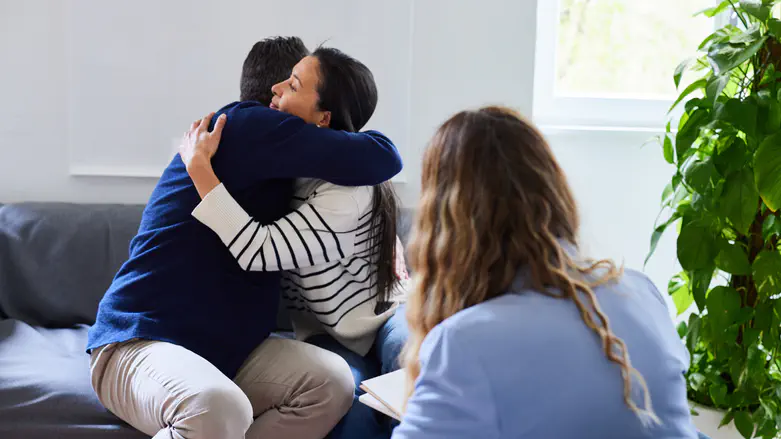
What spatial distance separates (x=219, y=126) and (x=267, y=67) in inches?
11.9

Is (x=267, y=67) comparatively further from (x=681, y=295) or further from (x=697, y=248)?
(x=681, y=295)

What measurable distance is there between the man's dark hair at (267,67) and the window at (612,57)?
1.33m

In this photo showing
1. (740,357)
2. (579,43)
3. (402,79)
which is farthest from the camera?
(579,43)

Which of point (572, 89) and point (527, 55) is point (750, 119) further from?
point (572, 89)

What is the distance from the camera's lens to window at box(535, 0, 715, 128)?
2.99m

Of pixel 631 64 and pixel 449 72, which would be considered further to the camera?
pixel 631 64

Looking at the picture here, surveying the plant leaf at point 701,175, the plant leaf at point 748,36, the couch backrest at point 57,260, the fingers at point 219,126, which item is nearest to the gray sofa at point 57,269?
the couch backrest at point 57,260

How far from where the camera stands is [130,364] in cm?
155

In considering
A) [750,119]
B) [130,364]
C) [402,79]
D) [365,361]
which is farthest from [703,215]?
[130,364]

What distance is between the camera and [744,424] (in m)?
2.02

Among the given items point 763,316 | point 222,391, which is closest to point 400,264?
point 222,391

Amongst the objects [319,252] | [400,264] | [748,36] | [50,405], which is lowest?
[50,405]

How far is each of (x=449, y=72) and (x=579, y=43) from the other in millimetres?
653

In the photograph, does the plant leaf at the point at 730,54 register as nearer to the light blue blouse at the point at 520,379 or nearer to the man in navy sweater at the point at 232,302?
the man in navy sweater at the point at 232,302
